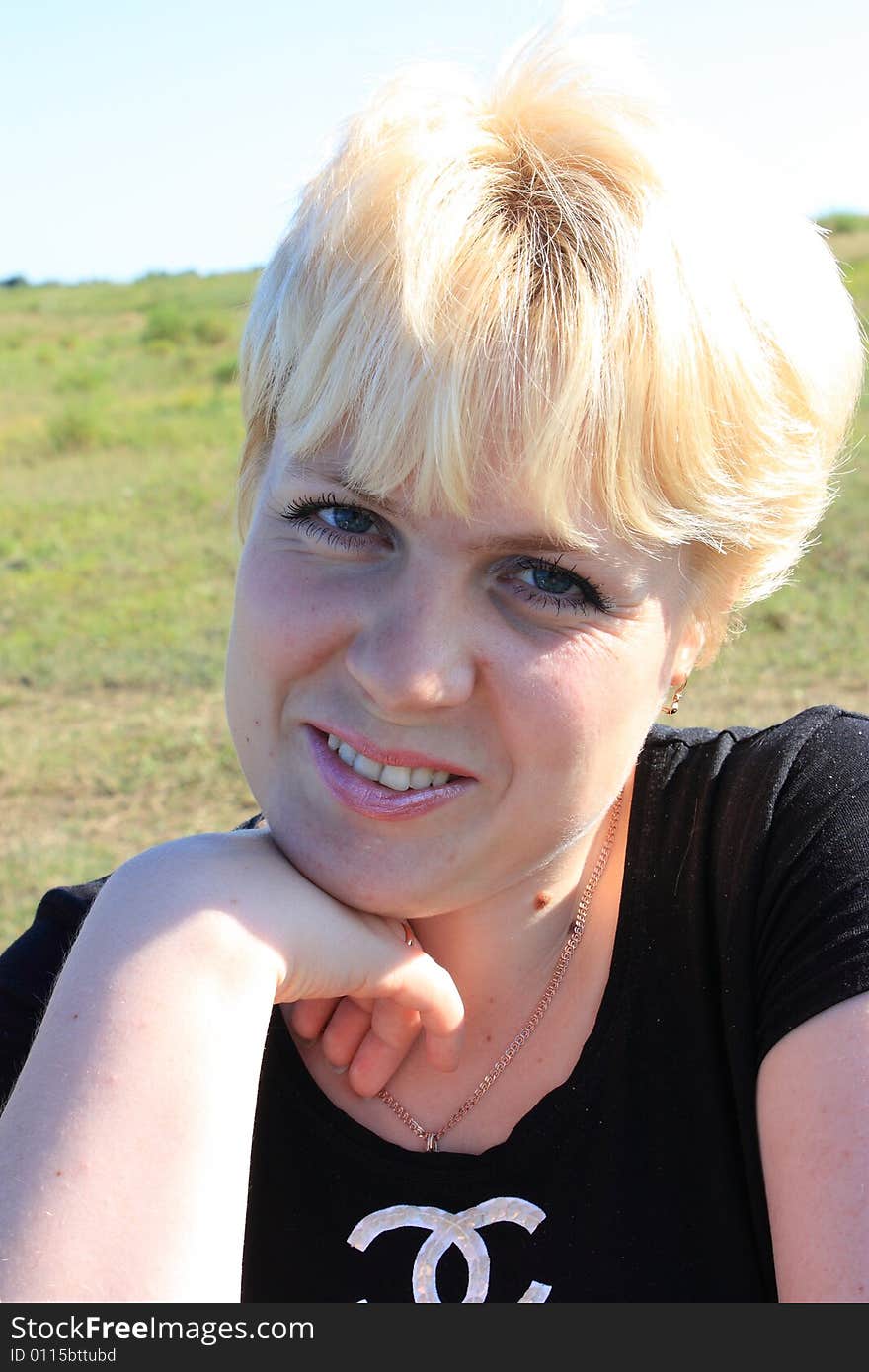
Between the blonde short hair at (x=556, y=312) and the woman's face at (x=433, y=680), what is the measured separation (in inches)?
2.3

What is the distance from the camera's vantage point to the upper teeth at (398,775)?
1.52m

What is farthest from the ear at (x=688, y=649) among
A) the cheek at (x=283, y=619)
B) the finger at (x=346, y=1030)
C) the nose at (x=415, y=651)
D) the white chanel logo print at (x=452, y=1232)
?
the white chanel logo print at (x=452, y=1232)

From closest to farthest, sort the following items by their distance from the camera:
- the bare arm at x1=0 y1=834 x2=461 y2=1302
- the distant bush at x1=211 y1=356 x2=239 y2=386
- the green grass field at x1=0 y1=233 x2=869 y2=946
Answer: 1. the bare arm at x1=0 y1=834 x2=461 y2=1302
2. the green grass field at x1=0 y1=233 x2=869 y2=946
3. the distant bush at x1=211 y1=356 x2=239 y2=386

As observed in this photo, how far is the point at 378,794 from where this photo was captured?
1516mm

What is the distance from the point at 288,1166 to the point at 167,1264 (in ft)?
1.31

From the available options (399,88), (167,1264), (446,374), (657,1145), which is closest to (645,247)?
(446,374)

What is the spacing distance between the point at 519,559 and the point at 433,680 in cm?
17

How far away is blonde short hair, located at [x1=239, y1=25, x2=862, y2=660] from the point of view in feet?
4.71

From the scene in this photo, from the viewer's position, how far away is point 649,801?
72.1 inches

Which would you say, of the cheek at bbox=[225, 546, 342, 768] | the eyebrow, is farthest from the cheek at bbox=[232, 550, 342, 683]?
the eyebrow

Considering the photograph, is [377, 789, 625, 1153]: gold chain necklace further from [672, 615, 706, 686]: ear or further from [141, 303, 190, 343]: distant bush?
[141, 303, 190, 343]: distant bush

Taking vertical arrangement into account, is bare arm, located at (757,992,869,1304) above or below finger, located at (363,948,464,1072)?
below

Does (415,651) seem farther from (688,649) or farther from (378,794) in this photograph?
(688,649)

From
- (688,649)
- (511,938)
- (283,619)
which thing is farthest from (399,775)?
(688,649)
